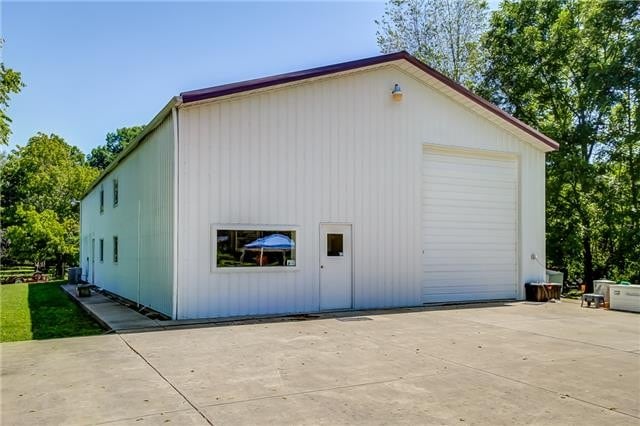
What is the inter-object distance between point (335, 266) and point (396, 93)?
444 centimetres

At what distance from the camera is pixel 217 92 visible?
991 centimetres

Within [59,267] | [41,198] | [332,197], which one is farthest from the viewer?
[41,198]

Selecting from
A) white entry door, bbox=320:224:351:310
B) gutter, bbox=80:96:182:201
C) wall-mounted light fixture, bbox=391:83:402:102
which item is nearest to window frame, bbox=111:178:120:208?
gutter, bbox=80:96:182:201

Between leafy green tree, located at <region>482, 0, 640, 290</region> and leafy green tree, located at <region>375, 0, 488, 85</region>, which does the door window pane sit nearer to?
leafy green tree, located at <region>482, 0, 640, 290</region>

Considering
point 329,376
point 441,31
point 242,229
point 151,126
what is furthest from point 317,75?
point 441,31

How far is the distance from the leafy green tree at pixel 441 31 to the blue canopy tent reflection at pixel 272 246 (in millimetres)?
18128

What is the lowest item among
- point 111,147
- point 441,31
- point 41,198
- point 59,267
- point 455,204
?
point 59,267

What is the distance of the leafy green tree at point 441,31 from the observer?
84.4 feet

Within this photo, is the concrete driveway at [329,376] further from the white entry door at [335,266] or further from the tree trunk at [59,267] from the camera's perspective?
the tree trunk at [59,267]

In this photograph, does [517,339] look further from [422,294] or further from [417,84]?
[417,84]

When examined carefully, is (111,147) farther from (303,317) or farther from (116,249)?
(303,317)

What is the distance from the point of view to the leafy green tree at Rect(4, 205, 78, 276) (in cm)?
2902

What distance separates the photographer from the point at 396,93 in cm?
1226

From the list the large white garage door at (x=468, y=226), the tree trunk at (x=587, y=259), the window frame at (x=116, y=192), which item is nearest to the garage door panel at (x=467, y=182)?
the large white garage door at (x=468, y=226)
